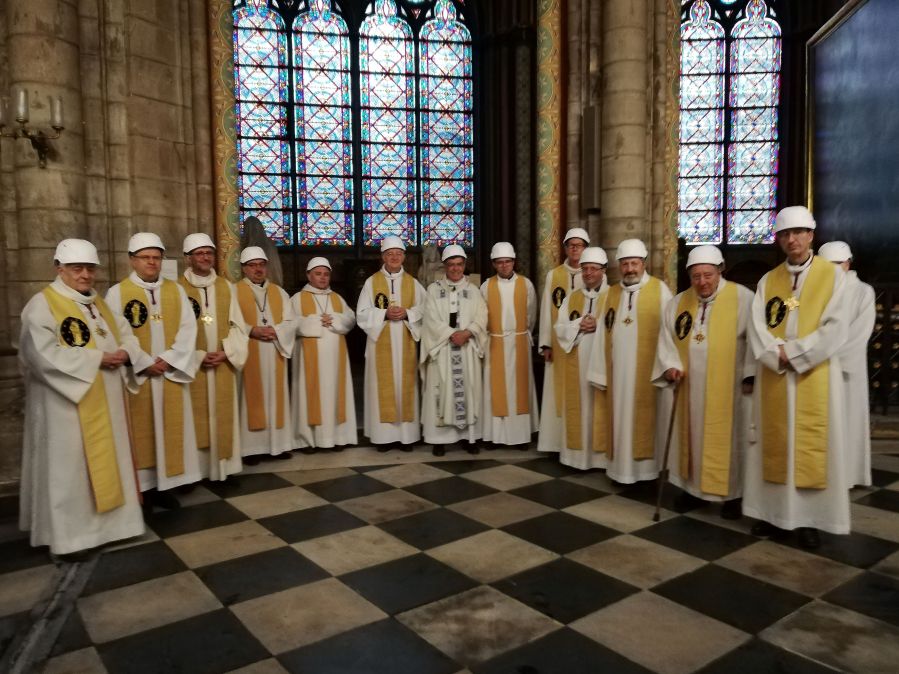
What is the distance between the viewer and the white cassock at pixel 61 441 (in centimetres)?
408

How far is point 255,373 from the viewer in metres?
6.48

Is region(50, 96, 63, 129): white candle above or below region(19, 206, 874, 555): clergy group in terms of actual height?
above

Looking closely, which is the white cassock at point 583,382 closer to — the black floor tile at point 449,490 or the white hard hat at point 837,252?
the black floor tile at point 449,490

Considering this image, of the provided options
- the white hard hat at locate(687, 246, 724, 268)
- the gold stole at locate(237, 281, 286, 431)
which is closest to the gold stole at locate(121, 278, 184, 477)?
the gold stole at locate(237, 281, 286, 431)

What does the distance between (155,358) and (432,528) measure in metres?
2.30

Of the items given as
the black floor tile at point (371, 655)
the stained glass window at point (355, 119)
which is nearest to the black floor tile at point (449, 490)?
the black floor tile at point (371, 655)

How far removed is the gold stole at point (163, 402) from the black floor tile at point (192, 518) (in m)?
0.34

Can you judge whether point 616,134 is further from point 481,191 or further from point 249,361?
point 481,191

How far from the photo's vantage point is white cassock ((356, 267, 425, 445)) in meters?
6.86

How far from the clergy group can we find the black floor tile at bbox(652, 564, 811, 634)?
74 centimetres

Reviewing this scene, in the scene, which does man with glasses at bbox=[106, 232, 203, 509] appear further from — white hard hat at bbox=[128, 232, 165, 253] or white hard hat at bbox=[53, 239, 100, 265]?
white hard hat at bbox=[53, 239, 100, 265]

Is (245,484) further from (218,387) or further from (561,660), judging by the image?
(561,660)

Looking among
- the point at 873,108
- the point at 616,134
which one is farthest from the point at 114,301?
the point at 873,108

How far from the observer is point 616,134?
7566mm
